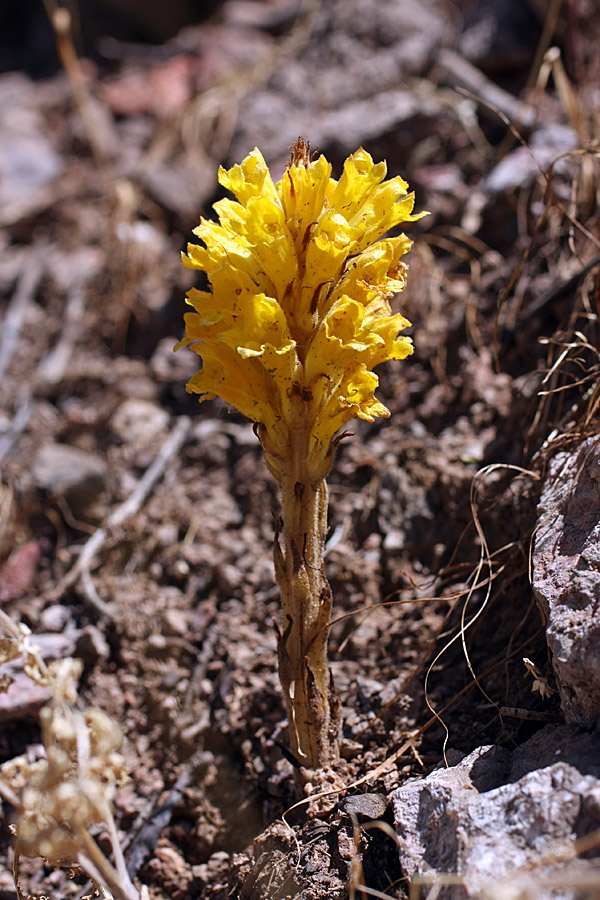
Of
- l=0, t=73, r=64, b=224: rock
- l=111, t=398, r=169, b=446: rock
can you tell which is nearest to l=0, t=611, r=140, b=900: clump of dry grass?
l=111, t=398, r=169, b=446: rock

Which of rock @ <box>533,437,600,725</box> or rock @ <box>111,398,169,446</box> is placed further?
rock @ <box>111,398,169,446</box>

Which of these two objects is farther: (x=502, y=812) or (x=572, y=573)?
(x=572, y=573)

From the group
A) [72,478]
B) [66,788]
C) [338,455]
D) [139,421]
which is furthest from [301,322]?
[139,421]

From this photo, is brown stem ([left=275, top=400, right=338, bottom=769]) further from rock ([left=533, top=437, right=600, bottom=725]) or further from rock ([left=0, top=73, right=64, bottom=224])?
rock ([left=0, top=73, right=64, bottom=224])

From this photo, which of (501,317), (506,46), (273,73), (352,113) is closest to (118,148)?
(273,73)

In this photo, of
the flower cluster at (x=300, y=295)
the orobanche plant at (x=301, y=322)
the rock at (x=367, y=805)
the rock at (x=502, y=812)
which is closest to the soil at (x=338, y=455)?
the rock at (x=367, y=805)

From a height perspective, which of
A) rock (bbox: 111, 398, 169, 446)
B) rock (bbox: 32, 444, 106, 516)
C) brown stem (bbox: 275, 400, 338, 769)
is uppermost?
rock (bbox: 111, 398, 169, 446)

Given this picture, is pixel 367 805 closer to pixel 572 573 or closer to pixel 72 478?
pixel 572 573
